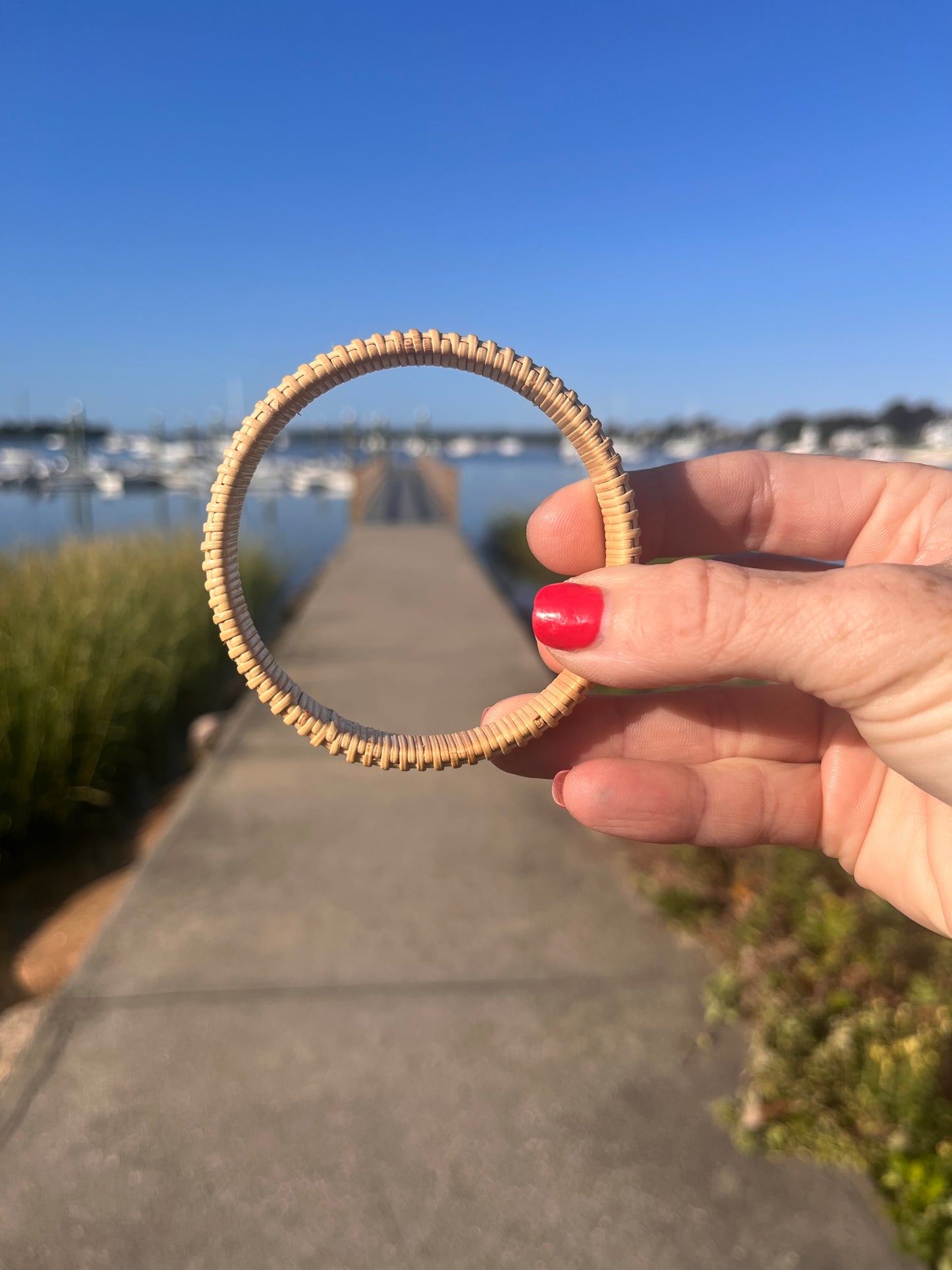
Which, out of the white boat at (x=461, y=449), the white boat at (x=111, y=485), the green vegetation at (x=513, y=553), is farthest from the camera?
the white boat at (x=461, y=449)

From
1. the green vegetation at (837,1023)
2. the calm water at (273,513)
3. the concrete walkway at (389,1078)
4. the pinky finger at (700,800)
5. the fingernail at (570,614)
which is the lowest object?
the concrete walkway at (389,1078)

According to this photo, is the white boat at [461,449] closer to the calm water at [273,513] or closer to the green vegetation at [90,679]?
the calm water at [273,513]

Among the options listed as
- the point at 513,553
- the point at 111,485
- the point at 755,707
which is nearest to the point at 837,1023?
the point at 755,707

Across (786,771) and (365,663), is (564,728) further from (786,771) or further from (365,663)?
(365,663)

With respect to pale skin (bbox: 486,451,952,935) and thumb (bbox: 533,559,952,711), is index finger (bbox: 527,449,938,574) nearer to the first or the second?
pale skin (bbox: 486,451,952,935)

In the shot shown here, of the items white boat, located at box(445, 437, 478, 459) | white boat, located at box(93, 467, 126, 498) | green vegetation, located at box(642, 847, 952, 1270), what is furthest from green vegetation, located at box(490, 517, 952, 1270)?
white boat, located at box(445, 437, 478, 459)

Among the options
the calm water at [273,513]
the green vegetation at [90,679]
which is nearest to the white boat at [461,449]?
the calm water at [273,513]

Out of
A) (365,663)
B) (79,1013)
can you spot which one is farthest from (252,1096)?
(365,663)
